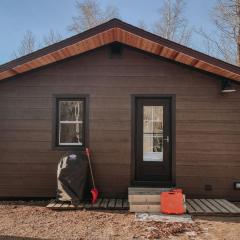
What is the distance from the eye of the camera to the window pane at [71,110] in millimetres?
7594

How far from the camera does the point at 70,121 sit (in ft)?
24.9

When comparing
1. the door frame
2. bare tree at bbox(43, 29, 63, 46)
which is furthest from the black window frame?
bare tree at bbox(43, 29, 63, 46)

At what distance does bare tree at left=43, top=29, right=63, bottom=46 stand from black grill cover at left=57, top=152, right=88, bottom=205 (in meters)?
15.4

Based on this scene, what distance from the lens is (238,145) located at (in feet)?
24.4

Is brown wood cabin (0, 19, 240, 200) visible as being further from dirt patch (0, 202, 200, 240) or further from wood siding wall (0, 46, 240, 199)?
dirt patch (0, 202, 200, 240)

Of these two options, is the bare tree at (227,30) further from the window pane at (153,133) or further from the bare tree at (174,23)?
the window pane at (153,133)

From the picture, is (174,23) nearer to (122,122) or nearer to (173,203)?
(122,122)

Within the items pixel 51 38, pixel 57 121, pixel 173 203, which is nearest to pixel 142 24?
pixel 51 38

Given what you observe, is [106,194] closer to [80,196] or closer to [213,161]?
[80,196]

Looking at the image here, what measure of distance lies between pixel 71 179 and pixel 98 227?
1458 millimetres

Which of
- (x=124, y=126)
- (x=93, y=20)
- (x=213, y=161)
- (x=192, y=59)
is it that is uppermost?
(x=93, y=20)

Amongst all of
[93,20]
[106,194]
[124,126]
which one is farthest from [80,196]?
[93,20]

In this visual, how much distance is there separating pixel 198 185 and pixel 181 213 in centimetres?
124

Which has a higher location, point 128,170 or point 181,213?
point 128,170
